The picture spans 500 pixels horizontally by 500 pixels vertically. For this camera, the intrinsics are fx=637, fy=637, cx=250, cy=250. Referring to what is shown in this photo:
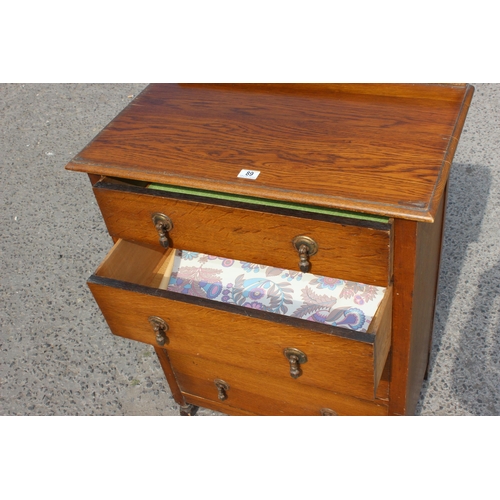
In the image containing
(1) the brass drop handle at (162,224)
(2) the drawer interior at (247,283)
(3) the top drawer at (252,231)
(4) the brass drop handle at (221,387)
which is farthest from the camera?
(4) the brass drop handle at (221,387)

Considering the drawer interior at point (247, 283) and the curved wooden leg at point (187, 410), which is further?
the curved wooden leg at point (187, 410)

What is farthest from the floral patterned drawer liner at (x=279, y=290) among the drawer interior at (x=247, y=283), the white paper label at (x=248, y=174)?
the white paper label at (x=248, y=174)

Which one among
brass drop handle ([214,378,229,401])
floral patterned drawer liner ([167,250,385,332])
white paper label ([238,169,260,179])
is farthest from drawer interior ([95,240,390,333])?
white paper label ([238,169,260,179])

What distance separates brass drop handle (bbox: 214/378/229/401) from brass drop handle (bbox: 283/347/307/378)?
0.37 m

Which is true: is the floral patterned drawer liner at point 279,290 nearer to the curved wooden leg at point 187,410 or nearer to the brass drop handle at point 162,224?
the brass drop handle at point 162,224

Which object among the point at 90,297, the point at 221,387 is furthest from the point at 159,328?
the point at 90,297

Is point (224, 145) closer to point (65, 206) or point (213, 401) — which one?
point (213, 401)

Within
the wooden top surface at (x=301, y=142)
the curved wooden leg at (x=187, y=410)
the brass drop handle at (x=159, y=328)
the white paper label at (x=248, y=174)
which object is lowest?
the curved wooden leg at (x=187, y=410)

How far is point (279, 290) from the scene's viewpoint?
4.62 feet

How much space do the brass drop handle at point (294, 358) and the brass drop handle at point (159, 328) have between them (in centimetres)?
26

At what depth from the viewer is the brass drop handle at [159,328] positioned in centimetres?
126

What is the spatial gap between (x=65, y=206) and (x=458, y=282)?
1437 mm

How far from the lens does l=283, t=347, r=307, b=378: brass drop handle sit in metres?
1.16

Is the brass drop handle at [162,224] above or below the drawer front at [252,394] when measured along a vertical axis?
above
